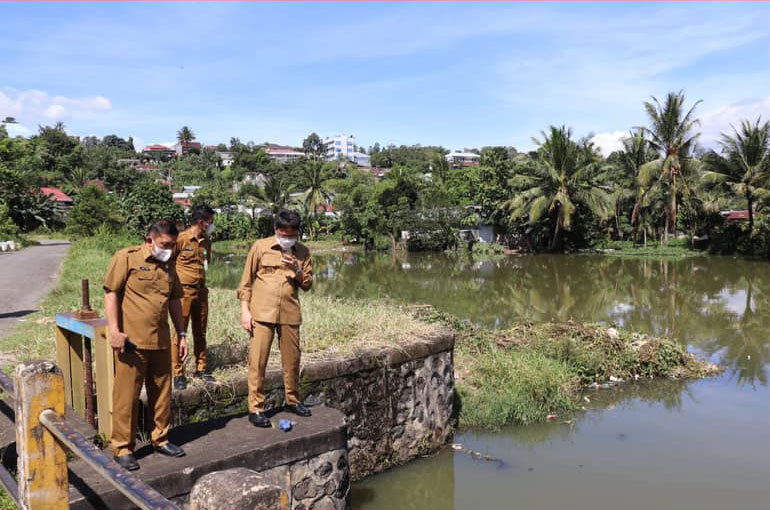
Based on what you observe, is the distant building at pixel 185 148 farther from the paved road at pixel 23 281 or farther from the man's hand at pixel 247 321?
the man's hand at pixel 247 321

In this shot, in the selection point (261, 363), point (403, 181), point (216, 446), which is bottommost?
point (216, 446)

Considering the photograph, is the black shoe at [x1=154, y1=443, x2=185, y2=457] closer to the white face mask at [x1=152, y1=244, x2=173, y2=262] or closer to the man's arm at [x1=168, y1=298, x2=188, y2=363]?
the man's arm at [x1=168, y1=298, x2=188, y2=363]

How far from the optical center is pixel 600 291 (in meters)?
19.8

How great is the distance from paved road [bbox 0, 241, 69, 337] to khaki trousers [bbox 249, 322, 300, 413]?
4.71 m

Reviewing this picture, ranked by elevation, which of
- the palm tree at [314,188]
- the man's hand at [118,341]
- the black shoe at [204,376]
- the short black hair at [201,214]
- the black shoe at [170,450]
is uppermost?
the palm tree at [314,188]

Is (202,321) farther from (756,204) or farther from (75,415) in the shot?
(756,204)

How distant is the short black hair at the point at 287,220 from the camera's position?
4.48 m

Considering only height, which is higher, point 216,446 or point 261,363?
point 261,363

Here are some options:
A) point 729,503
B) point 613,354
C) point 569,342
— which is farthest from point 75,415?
point 613,354

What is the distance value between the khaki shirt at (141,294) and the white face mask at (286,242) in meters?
0.95

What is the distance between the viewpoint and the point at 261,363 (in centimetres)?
451

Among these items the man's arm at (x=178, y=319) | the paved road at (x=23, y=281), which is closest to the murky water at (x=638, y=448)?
the man's arm at (x=178, y=319)

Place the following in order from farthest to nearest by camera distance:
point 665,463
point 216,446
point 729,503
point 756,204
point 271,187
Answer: point 271,187
point 756,204
point 665,463
point 729,503
point 216,446

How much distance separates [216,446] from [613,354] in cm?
756
